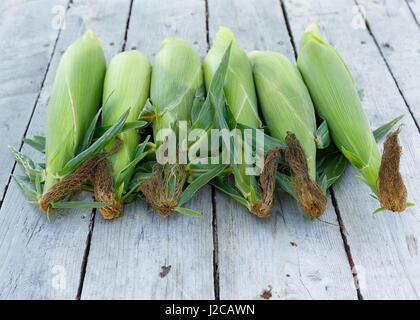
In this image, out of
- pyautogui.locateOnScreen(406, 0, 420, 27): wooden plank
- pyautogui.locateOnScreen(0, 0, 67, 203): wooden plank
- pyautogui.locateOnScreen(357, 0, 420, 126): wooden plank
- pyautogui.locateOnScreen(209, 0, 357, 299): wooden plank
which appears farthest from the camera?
pyautogui.locateOnScreen(406, 0, 420, 27): wooden plank

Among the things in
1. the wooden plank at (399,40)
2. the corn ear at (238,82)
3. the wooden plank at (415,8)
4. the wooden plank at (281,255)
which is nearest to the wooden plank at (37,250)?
the wooden plank at (281,255)

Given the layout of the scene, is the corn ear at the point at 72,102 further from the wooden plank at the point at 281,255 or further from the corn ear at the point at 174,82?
the wooden plank at the point at 281,255

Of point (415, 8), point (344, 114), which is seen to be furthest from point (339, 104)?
point (415, 8)

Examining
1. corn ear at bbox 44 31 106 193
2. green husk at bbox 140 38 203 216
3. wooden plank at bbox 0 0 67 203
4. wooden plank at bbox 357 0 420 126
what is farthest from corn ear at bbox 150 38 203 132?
wooden plank at bbox 357 0 420 126

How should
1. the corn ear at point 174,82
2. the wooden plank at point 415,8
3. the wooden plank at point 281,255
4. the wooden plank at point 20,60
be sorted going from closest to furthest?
the wooden plank at point 281,255 → the corn ear at point 174,82 → the wooden plank at point 20,60 → the wooden plank at point 415,8

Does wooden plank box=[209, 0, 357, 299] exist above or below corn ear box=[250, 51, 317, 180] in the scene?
below

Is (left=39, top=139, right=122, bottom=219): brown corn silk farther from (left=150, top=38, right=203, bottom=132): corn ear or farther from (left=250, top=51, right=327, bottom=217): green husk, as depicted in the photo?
(left=250, top=51, right=327, bottom=217): green husk
